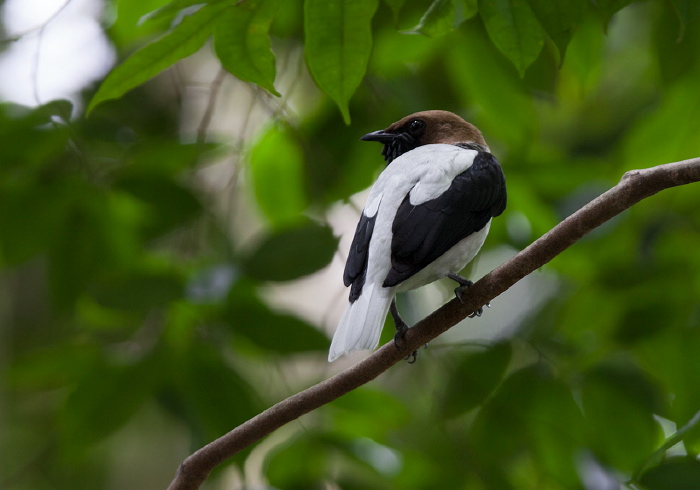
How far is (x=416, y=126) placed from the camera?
92.5 inches

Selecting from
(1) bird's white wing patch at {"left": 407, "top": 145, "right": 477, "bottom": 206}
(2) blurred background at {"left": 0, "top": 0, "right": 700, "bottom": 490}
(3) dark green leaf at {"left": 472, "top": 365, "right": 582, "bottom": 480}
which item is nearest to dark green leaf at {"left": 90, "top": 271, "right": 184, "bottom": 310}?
(2) blurred background at {"left": 0, "top": 0, "right": 700, "bottom": 490}

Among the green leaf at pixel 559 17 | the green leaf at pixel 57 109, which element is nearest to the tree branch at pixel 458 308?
the green leaf at pixel 559 17

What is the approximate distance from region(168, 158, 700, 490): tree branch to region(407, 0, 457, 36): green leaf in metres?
0.45

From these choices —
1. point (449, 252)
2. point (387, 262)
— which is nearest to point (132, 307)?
point (387, 262)

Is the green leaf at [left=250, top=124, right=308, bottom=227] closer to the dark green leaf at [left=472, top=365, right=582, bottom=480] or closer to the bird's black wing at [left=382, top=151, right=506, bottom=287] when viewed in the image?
the bird's black wing at [left=382, top=151, right=506, bottom=287]

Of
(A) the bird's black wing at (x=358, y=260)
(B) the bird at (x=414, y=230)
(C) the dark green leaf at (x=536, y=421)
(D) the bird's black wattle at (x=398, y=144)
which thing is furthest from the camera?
(D) the bird's black wattle at (x=398, y=144)

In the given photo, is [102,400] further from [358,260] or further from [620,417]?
[620,417]

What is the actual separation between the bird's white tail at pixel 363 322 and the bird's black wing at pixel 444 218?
0.04 metres

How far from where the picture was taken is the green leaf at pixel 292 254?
2.09 m

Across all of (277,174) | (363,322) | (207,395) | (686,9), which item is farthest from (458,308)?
(277,174)

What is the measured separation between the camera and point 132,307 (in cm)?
200

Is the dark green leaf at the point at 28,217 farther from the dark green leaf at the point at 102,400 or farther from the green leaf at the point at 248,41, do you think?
the green leaf at the point at 248,41

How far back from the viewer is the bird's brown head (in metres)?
2.32

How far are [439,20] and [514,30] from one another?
6.2 inches
